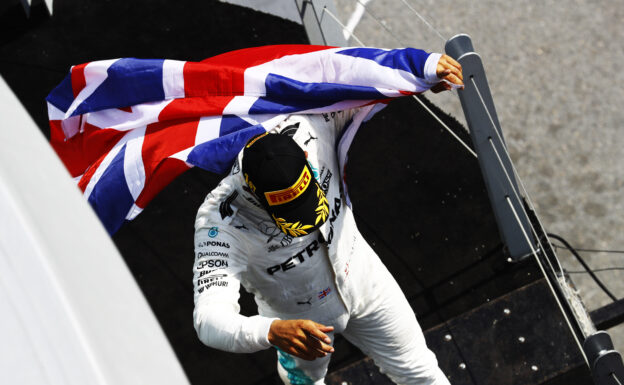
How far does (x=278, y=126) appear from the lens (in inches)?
129

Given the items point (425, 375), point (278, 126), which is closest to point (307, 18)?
point (278, 126)

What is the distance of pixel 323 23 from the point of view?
4762 mm

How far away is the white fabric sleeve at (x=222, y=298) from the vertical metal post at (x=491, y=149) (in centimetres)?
160

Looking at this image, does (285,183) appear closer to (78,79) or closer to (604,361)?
(78,79)

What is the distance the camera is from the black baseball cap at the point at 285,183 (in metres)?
2.75

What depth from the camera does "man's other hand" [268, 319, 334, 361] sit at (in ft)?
8.24

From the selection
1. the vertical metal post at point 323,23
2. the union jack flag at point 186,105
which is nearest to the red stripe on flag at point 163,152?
the union jack flag at point 186,105

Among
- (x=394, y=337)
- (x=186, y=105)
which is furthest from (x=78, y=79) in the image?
(x=394, y=337)

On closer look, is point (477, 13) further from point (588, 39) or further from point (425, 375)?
point (425, 375)

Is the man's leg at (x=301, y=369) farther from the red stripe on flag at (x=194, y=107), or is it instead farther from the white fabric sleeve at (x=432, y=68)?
the white fabric sleeve at (x=432, y=68)

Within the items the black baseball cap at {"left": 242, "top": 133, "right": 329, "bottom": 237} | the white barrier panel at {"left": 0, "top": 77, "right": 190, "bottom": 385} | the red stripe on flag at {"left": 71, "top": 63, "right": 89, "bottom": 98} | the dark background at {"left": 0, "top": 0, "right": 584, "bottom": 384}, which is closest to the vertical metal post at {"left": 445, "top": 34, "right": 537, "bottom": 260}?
the dark background at {"left": 0, "top": 0, "right": 584, "bottom": 384}

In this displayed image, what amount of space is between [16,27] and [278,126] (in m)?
3.04

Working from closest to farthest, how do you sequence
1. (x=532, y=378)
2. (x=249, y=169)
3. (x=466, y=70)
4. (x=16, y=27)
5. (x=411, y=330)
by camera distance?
(x=249, y=169), (x=411, y=330), (x=466, y=70), (x=532, y=378), (x=16, y=27)

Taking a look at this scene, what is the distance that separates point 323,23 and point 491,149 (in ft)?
4.51
